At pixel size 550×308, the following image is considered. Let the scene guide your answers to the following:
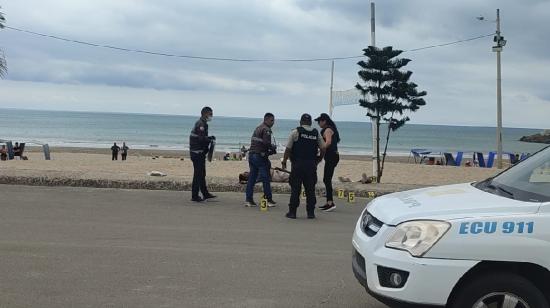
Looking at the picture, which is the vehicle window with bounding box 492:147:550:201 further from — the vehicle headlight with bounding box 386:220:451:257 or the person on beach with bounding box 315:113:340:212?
the person on beach with bounding box 315:113:340:212

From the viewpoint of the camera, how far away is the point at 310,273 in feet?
20.4

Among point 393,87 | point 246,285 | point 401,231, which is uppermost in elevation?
point 393,87

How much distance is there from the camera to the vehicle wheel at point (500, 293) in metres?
3.79

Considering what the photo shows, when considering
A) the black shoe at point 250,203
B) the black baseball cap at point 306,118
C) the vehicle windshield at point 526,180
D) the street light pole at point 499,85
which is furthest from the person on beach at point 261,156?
the street light pole at point 499,85

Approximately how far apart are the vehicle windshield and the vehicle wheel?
2.04 ft

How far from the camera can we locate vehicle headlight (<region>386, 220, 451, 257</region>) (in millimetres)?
3861

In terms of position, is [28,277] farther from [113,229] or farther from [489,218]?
[489,218]

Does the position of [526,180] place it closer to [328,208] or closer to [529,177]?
[529,177]

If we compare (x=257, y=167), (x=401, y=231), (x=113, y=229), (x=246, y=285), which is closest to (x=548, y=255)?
(x=401, y=231)

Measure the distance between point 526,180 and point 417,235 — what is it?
128 cm

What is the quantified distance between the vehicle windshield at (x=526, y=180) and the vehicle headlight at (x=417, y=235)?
667 mm

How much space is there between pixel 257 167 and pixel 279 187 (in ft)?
6.77

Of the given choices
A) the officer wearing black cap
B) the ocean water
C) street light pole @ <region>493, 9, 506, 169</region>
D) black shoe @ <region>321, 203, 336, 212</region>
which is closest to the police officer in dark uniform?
the officer wearing black cap

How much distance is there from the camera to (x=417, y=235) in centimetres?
395
